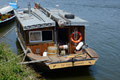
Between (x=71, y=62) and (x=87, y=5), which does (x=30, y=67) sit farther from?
(x=87, y=5)

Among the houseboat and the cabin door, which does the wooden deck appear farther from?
the cabin door

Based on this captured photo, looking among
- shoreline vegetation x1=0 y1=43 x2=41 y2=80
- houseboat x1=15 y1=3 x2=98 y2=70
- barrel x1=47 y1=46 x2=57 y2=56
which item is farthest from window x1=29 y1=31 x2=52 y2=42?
shoreline vegetation x1=0 y1=43 x2=41 y2=80

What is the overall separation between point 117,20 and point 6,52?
63.3 feet

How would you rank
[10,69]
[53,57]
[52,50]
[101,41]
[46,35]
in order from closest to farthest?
[10,69] < [53,57] < [52,50] < [46,35] < [101,41]

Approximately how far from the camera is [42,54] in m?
12.9

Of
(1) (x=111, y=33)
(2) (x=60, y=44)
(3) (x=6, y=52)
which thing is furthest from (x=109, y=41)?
(3) (x=6, y=52)

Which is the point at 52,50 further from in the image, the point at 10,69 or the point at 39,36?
the point at 10,69

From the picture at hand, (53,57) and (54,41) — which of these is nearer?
(53,57)

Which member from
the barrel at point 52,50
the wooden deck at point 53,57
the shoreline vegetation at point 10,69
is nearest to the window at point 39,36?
the barrel at point 52,50

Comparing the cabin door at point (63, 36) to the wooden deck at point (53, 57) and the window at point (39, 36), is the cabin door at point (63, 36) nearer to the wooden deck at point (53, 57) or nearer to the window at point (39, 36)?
the window at point (39, 36)

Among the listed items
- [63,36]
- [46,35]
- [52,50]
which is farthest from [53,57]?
[63,36]

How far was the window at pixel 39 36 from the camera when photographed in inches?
490

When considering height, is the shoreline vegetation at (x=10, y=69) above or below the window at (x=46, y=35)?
below

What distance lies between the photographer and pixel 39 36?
12539mm
